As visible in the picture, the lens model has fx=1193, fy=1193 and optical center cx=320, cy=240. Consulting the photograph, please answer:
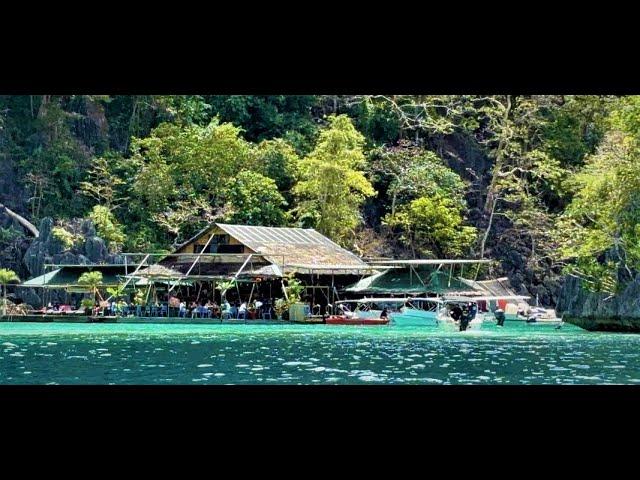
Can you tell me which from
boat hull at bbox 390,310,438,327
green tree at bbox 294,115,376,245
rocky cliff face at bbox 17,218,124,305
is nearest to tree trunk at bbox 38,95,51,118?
rocky cliff face at bbox 17,218,124,305

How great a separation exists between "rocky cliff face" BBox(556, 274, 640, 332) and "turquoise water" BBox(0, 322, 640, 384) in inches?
25.8

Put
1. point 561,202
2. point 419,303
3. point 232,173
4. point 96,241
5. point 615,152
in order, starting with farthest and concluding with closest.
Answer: point 561,202
point 232,173
point 96,241
point 419,303
point 615,152

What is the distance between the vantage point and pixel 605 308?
20969mm

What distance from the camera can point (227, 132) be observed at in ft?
87.2

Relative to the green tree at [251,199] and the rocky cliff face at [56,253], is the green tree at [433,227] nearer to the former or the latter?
the green tree at [251,199]


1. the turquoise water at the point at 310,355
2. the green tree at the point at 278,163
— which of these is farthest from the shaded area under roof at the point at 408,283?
the green tree at the point at 278,163

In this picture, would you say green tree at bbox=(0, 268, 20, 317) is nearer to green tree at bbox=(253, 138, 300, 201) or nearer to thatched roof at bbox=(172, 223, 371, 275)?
thatched roof at bbox=(172, 223, 371, 275)

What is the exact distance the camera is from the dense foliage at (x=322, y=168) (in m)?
26.4

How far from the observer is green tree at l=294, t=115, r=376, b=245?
85.8ft

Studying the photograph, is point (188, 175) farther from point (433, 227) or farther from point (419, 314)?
point (419, 314)

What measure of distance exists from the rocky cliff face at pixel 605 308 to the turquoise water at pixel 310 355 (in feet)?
2.15
